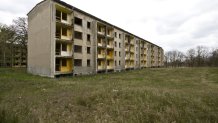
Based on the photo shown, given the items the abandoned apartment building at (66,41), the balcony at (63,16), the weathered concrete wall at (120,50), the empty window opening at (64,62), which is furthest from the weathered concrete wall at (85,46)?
the weathered concrete wall at (120,50)

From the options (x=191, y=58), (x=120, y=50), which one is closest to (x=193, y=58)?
(x=191, y=58)

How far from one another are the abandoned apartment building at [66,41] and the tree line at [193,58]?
231 ft

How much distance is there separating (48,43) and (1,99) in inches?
588

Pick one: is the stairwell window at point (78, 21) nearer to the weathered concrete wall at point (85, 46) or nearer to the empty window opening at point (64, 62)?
the weathered concrete wall at point (85, 46)

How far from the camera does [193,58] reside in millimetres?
104250

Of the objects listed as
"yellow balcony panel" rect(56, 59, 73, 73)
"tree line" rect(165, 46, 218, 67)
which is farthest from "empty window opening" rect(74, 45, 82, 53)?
"tree line" rect(165, 46, 218, 67)

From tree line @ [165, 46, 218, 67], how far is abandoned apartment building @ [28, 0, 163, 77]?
7030 cm

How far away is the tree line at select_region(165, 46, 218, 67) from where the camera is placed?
93312 millimetres

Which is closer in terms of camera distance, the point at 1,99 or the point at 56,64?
the point at 1,99

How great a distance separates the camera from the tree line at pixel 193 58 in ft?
306

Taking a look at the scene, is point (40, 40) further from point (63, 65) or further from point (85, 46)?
point (85, 46)

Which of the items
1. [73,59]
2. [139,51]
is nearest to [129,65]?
[139,51]

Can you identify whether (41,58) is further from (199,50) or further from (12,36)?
(199,50)

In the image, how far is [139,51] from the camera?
62.4 meters
